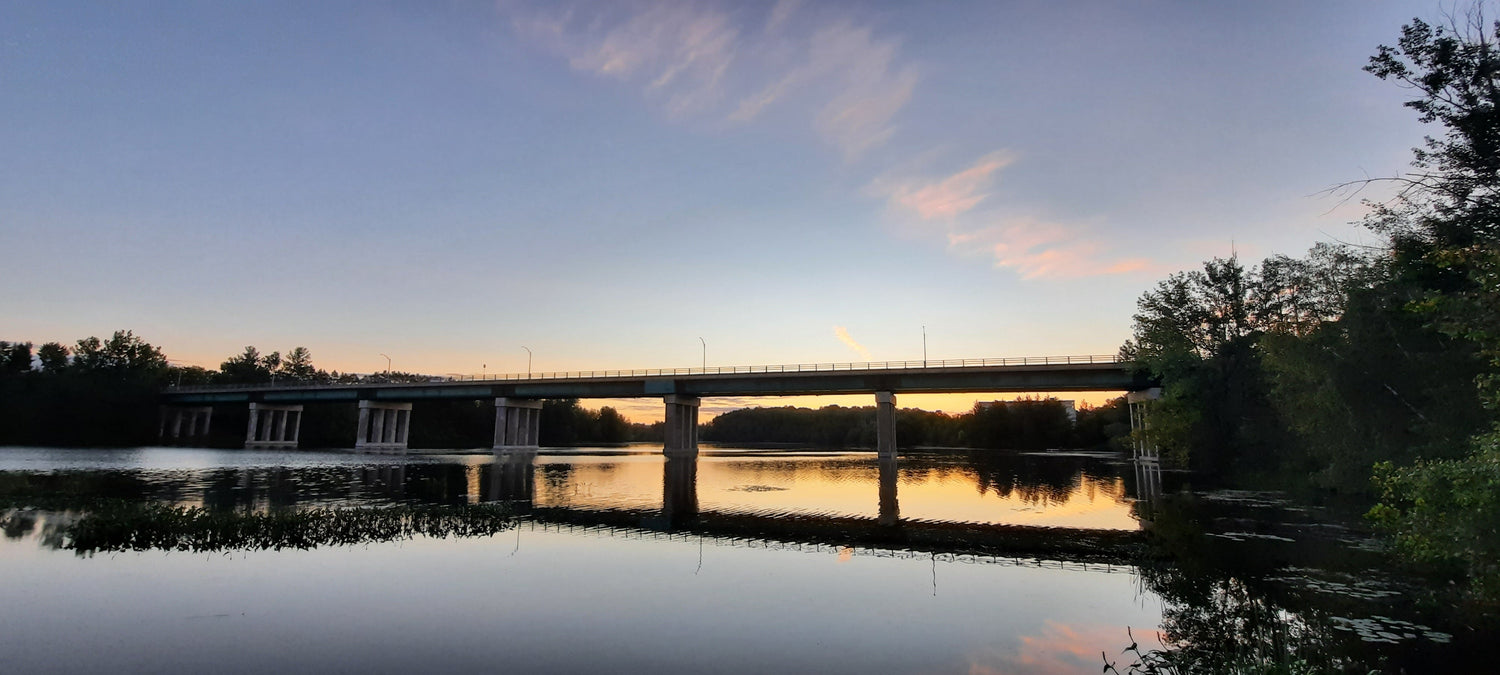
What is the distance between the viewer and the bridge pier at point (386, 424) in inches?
5084

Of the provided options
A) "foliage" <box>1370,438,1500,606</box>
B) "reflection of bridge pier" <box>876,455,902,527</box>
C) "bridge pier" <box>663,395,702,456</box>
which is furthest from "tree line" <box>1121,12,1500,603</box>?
"bridge pier" <box>663,395,702,456</box>

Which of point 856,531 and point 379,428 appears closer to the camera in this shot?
point 856,531

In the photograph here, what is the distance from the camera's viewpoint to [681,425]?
109 metres

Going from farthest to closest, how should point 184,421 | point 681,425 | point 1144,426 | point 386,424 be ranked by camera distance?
point 184,421 < point 386,424 < point 681,425 < point 1144,426

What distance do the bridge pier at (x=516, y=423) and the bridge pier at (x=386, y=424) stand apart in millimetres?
19917

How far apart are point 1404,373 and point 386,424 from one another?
492 feet

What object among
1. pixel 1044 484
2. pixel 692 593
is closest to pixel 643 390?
pixel 1044 484

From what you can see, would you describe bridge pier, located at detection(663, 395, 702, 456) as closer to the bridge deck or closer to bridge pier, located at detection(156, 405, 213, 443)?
the bridge deck

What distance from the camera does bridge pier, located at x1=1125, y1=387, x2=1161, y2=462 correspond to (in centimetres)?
6825

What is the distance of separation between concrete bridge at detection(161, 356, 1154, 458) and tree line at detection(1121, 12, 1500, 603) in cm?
1656

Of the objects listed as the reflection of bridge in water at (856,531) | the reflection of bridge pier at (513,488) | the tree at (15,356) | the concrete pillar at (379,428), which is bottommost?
the reflection of bridge in water at (856,531)

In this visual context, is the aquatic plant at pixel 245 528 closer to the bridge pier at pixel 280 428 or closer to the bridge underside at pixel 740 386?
the bridge underside at pixel 740 386

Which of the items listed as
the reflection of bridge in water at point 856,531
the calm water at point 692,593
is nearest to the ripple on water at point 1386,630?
the calm water at point 692,593

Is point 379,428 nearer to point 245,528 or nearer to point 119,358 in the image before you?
point 119,358
